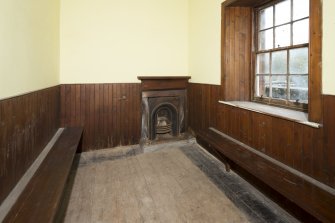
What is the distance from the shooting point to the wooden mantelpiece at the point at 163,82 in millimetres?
3885

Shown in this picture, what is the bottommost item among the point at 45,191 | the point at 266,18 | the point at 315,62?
the point at 45,191

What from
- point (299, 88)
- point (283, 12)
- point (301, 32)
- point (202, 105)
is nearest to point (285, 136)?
point (299, 88)

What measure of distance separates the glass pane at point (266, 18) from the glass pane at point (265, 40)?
0.07m

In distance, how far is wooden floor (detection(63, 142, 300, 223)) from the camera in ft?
6.80

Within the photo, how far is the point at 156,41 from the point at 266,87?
2071 millimetres

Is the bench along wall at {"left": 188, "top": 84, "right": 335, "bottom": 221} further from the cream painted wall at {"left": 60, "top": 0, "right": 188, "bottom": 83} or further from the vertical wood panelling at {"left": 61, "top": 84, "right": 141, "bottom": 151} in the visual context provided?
the vertical wood panelling at {"left": 61, "top": 84, "right": 141, "bottom": 151}

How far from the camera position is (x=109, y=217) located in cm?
206

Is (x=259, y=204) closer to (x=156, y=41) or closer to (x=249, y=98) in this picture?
(x=249, y=98)

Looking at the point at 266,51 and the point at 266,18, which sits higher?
the point at 266,18

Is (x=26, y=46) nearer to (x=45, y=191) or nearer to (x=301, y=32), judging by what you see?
(x=45, y=191)

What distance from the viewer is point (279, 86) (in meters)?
2.63

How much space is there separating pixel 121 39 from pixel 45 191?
2785mm

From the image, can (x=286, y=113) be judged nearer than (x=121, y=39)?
Yes

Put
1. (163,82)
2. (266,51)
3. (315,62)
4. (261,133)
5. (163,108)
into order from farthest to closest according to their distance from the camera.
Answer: (163,108)
(163,82)
(266,51)
(261,133)
(315,62)
